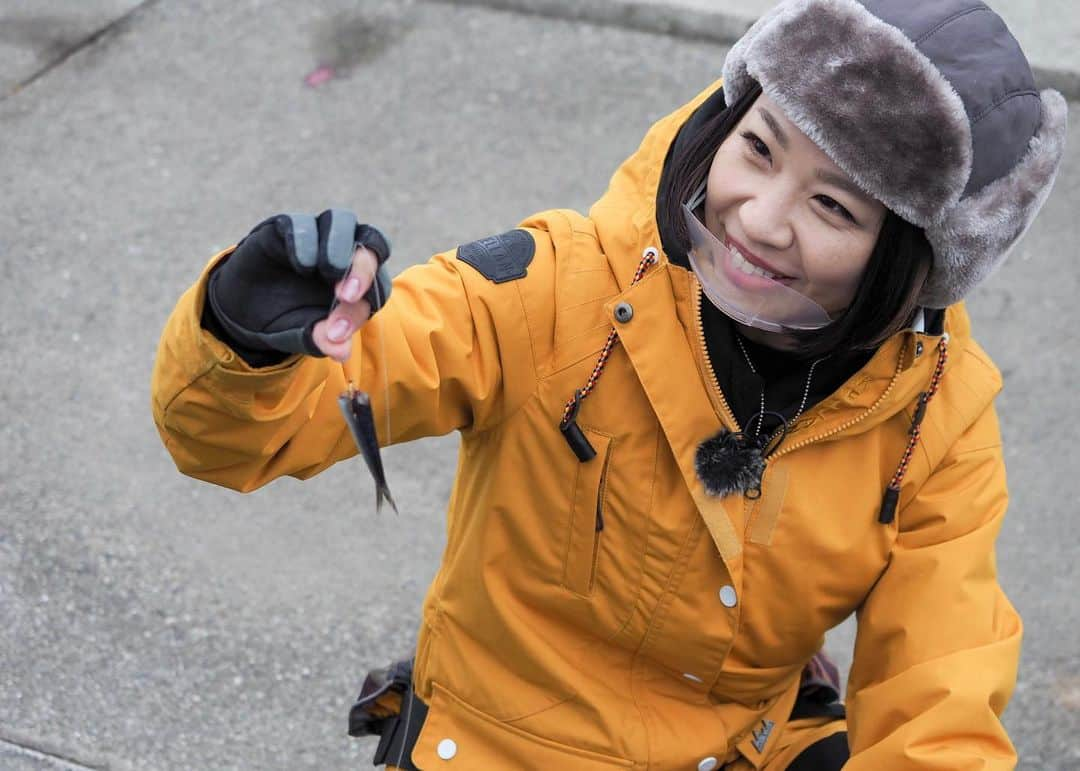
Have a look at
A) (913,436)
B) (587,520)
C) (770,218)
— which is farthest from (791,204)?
(587,520)

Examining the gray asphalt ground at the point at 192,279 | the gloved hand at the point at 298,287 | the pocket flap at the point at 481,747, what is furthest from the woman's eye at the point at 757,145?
the gray asphalt ground at the point at 192,279

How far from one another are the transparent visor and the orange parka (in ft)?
0.12

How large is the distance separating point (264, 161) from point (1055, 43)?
2.78 metres

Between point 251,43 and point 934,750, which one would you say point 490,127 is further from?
point 934,750

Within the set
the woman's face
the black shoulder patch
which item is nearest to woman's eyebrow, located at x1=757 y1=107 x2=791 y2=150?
the woman's face

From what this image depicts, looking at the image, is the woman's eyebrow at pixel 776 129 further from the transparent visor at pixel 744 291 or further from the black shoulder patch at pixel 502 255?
the black shoulder patch at pixel 502 255

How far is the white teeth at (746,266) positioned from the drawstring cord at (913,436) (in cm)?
31

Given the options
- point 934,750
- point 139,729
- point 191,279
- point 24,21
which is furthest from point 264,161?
point 934,750

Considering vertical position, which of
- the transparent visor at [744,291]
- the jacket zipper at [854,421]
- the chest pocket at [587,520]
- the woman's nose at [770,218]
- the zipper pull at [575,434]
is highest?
the woman's nose at [770,218]

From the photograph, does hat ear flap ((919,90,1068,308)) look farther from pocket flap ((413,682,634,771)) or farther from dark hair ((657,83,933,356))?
pocket flap ((413,682,634,771))

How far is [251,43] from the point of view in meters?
4.77

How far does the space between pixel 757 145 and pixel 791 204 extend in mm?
92

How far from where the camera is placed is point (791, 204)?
1.77 metres

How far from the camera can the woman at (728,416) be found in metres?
1.69
